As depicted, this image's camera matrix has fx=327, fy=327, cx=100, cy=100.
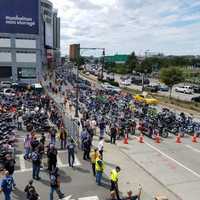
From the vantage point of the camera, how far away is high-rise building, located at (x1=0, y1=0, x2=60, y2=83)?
67062mm

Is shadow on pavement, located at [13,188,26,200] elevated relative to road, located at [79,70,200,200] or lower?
elevated

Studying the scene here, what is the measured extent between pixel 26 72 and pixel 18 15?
39.3 ft

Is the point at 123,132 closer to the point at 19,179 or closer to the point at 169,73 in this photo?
the point at 19,179

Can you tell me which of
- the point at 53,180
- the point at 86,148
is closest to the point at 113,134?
the point at 86,148

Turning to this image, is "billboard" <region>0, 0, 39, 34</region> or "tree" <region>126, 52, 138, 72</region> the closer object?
"billboard" <region>0, 0, 39, 34</region>

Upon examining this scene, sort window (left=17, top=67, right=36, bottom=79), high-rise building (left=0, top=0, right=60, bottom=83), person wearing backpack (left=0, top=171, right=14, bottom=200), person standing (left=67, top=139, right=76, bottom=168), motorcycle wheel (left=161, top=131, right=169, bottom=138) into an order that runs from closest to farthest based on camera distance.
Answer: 1. person wearing backpack (left=0, top=171, right=14, bottom=200)
2. person standing (left=67, top=139, right=76, bottom=168)
3. motorcycle wheel (left=161, top=131, right=169, bottom=138)
4. high-rise building (left=0, top=0, right=60, bottom=83)
5. window (left=17, top=67, right=36, bottom=79)

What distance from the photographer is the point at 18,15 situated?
6694cm

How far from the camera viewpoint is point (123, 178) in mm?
15812

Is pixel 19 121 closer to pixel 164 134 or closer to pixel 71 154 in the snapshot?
pixel 71 154

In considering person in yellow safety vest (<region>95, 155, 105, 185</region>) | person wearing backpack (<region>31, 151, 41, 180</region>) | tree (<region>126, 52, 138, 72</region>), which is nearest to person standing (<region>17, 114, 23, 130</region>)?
person wearing backpack (<region>31, 151, 41, 180</region>)

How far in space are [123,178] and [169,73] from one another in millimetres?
37865

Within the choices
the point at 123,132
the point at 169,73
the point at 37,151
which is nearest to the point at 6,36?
the point at 169,73

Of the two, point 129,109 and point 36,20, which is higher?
point 36,20

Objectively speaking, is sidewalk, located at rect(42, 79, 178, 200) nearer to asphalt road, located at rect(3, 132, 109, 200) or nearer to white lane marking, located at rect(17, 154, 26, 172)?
asphalt road, located at rect(3, 132, 109, 200)
